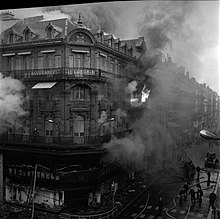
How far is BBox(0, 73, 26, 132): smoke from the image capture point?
770 cm

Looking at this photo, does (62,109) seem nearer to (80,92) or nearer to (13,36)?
(80,92)

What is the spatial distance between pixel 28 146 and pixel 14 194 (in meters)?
1.39

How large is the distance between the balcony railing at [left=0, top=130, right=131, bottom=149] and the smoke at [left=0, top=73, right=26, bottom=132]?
35 centimetres

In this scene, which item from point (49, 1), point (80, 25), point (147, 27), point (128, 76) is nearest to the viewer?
point (49, 1)

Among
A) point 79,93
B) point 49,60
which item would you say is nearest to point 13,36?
point 49,60

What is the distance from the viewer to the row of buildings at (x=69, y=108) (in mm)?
7609

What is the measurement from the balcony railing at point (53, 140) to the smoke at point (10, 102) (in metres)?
0.35

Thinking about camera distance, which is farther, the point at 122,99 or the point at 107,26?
the point at 122,99

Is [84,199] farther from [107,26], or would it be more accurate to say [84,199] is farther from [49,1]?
[49,1]

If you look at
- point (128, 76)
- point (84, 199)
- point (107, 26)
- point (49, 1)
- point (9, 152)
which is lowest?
point (84, 199)

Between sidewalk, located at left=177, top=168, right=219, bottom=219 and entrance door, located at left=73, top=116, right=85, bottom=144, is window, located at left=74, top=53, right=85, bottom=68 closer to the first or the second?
entrance door, located at left=73, top=116, right=85, bottom=144

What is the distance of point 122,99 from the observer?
806cm

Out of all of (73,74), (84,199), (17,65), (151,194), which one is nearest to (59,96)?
(73,74)

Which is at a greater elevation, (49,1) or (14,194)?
(49,1)
